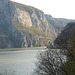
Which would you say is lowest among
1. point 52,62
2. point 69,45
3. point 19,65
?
→ point 19,65

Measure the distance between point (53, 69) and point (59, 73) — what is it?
0.82 m

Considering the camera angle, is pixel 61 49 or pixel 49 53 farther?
pixel 49 53

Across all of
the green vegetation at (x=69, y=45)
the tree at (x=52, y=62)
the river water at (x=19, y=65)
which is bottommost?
the river water at (x=19, y=65)

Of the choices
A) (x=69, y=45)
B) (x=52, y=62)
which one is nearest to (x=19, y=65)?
(x=52, y=62)

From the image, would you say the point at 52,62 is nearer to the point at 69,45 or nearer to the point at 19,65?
the point at 69,45

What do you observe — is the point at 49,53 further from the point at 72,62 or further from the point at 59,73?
the point at 72,62

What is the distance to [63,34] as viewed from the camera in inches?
564

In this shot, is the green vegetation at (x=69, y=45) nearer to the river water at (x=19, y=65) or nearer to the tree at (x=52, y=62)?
the tree at (x=52, y=62)

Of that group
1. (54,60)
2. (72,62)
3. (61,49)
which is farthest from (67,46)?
(54,60)

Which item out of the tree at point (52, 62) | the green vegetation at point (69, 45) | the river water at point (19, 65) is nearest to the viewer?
the green vegetation at point (69, 45)

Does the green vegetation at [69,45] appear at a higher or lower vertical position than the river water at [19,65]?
higher

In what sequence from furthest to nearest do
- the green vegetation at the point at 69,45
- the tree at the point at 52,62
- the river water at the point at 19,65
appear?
the river water at the point at 19,65 → the tree at the point at 52,62 → the green vegetation at the point at 69,45

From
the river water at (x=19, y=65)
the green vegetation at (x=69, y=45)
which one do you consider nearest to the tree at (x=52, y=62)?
the green vegetation at (x=69, y=45)

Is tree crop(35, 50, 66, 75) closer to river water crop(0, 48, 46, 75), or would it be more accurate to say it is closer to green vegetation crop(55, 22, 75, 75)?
green vegetation crop(55, 22, 75, 75)
